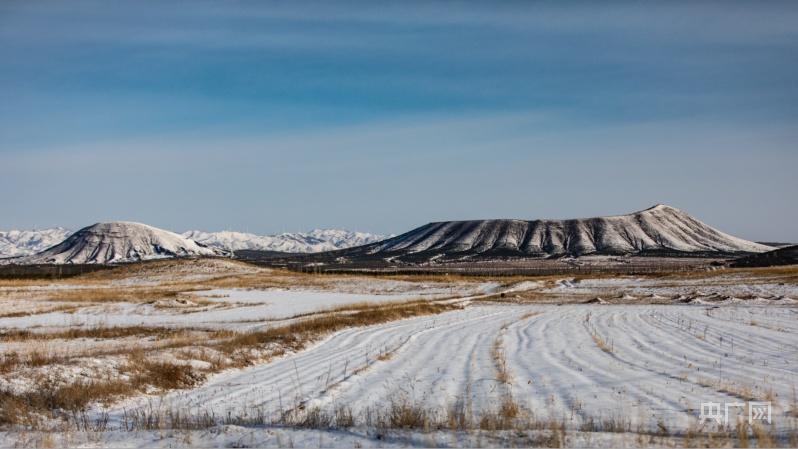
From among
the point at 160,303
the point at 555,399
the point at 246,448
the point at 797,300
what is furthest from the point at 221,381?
the point at 797,300

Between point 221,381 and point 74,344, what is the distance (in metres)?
10.1

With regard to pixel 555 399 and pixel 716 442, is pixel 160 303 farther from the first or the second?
pixel 716 442

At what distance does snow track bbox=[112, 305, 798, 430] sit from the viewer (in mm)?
10023

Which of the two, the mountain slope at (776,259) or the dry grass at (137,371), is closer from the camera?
the dry grass at (137,371)

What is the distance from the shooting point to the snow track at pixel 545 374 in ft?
32.9

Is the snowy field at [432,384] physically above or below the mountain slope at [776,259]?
below

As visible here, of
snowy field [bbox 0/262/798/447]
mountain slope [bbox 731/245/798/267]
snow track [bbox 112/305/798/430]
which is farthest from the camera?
mountain slope [bbox 731/245/798/267]

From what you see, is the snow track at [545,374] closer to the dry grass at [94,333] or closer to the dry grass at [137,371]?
the dry grass at [137,371]

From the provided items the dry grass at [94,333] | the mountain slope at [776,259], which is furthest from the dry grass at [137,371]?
the mountain slope at [776,259]

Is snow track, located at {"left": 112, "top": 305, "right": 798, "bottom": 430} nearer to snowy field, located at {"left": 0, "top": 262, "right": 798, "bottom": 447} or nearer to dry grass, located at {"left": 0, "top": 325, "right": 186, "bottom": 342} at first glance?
snowy field, located at {"left": 0, "top": 262, "right": 798, "bottom": 447}

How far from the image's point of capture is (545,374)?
13.2 m

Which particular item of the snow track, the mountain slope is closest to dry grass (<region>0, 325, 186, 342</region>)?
the snow track

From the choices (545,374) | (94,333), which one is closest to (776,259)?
(545,374)

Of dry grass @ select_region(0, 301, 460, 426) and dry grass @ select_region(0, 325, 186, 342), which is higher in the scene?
dry grass @ select_region(0, 301, 460, 426)
